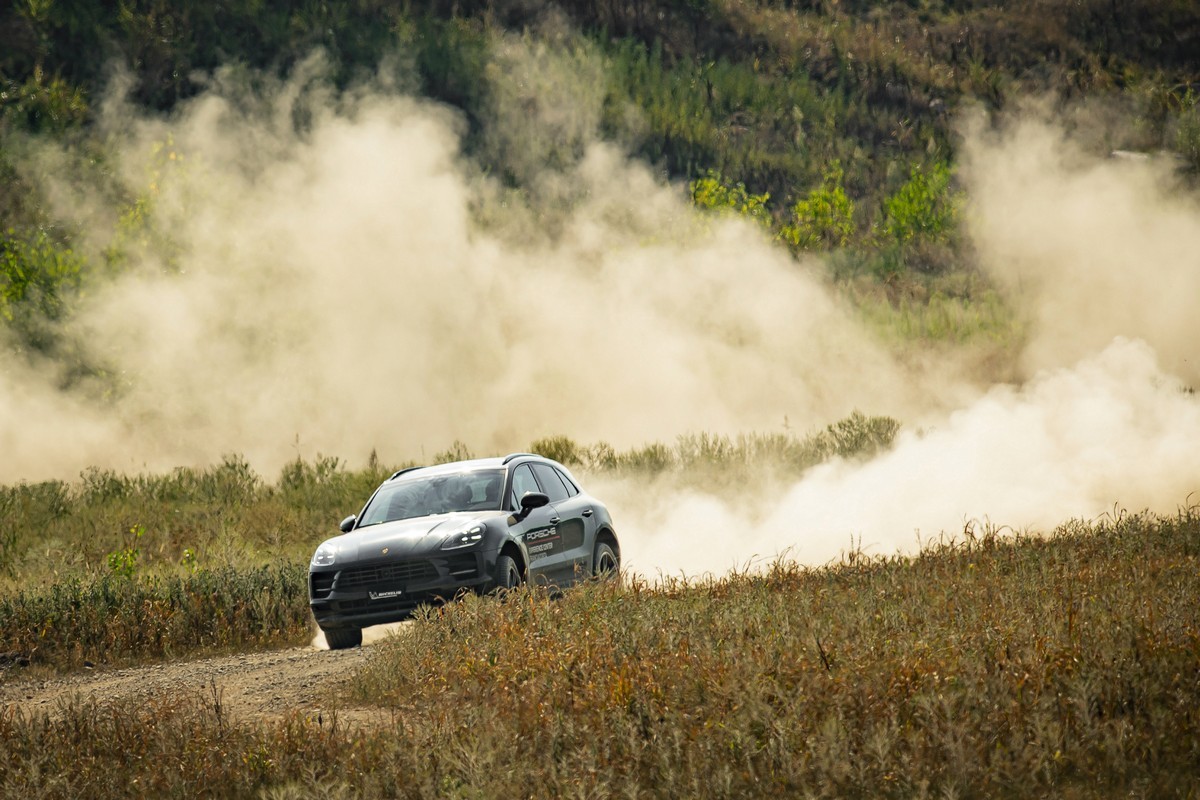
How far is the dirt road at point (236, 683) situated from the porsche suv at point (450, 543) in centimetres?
→ 51

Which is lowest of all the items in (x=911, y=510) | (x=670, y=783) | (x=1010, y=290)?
(x=670, y=783)

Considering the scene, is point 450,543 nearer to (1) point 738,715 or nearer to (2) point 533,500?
(2) point 533,500

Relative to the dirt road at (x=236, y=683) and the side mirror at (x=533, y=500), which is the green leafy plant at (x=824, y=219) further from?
the side mirror at (x=533, y=500)

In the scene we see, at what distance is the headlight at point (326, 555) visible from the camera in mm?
11938

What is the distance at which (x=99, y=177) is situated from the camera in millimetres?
39375

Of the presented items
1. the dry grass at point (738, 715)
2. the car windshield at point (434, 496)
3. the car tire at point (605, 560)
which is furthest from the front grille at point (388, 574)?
the car tire at point (605, 560)

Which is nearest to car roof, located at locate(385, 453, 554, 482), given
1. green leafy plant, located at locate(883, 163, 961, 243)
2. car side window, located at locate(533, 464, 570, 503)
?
car side window, located at locate(533, 464, 570, 503)

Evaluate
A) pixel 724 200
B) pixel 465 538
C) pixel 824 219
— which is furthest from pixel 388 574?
pixel 824 219

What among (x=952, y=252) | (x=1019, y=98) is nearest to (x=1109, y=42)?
(x=1019, y=98)

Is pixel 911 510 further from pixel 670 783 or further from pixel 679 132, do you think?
pixel 679 132

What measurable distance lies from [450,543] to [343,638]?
160 cm

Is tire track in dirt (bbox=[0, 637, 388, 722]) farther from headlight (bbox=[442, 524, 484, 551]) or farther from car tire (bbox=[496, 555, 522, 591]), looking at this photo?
car tire (bbox=[496, 555, 522, 591])

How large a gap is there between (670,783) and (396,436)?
2555 cm

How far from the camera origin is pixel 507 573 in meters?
11.9
